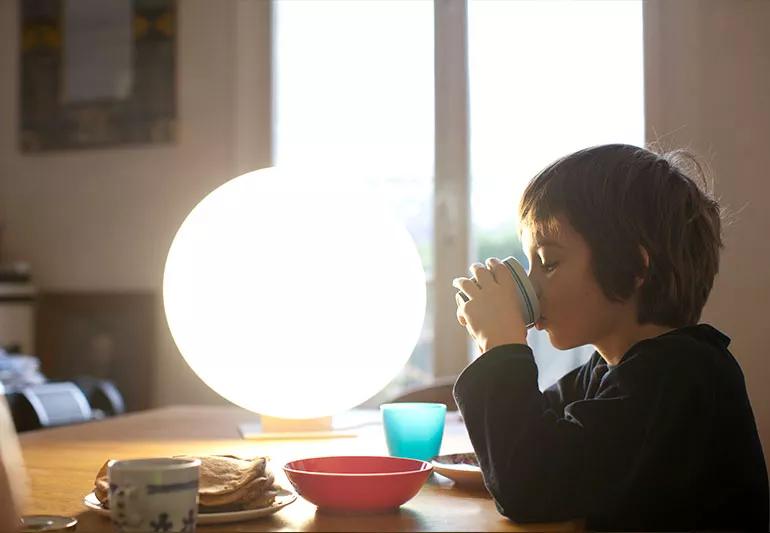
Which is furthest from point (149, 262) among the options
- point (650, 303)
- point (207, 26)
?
point (650, 303)

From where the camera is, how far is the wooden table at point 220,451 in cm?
89

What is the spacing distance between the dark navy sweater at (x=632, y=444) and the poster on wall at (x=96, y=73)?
2173mm

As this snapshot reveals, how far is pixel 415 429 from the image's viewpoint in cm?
124

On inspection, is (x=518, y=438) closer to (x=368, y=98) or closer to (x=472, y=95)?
(x=472, y=95)

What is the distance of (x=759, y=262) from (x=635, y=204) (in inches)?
47.0

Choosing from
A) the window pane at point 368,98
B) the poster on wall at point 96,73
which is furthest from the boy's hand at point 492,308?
the poster on wall at point 96,73

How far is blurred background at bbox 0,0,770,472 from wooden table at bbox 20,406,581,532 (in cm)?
71

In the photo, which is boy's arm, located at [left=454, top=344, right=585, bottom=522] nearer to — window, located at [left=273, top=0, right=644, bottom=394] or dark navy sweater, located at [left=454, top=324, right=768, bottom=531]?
dark navy sweater, located at [left=454, top=324, right=768, bottom=531]

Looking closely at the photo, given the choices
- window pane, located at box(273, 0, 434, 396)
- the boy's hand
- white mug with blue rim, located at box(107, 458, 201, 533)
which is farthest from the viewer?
window pane, located at box(273, 0, 434, 396)

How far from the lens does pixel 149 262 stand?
9.62 feet

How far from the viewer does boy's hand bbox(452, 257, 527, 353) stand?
3.41 feet

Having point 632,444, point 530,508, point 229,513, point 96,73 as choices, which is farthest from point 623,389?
point 96,73

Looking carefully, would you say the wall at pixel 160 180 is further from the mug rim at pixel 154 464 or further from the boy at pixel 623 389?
the mug rim at pixel 154 464

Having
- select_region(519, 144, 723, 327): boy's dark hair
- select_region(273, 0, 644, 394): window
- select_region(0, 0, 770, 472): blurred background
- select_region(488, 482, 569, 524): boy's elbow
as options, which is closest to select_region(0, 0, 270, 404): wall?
select_region(0, 0, 770, 472): blurred background
